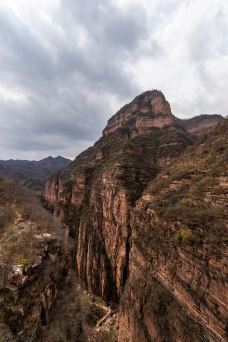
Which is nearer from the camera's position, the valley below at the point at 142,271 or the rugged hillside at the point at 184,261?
the valley below at the point at 142,271

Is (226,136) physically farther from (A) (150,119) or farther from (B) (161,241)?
(A) (150,119)

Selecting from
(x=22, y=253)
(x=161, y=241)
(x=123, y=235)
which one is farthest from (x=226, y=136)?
(x=22, y=253)

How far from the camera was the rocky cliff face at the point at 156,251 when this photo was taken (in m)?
14.8

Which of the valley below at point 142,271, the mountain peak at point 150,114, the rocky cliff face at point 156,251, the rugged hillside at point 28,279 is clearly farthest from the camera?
the mountain peak at point 150,114

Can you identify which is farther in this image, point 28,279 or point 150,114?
point 150,114

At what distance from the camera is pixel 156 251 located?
818 inches

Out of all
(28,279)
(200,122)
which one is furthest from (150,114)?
(28,279)

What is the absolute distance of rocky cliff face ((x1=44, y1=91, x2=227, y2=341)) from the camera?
14.8 m

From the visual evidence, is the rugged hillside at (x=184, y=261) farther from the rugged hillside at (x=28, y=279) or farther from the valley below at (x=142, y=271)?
the rugged hillside at (x=28, y=279)

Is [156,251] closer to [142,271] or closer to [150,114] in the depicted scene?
[142,271]

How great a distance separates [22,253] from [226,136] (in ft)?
88.6

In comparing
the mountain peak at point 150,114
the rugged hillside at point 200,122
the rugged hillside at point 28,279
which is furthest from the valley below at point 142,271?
the rugged hillside at point 200,122

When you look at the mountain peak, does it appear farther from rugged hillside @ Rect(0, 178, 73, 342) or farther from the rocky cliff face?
rugged hillside @ Rect(0, 178, 73, 342)

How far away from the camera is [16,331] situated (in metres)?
11.6
